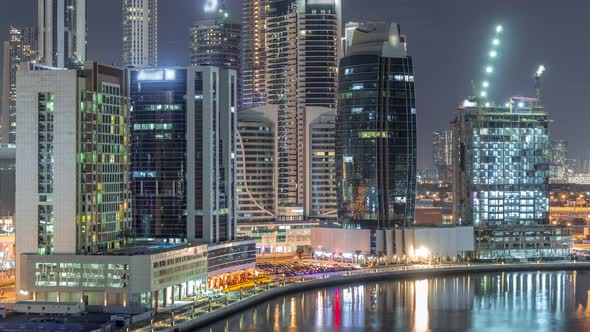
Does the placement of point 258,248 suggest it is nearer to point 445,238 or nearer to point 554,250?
point 445,238

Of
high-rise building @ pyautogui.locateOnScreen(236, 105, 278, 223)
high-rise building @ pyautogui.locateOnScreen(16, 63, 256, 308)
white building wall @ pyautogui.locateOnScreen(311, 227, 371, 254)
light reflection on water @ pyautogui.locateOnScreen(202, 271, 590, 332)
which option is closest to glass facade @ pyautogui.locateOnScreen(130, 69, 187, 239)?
high-rise building @ pyautogui.locateOnScreen(16, 63, 256, 308)

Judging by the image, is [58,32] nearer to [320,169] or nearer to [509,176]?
[320,169]

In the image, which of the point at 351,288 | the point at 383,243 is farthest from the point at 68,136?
the point at 383,243

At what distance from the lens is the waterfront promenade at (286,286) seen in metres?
65.6

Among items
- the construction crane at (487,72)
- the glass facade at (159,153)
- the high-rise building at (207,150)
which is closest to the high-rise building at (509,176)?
the construction crane at (487,72)

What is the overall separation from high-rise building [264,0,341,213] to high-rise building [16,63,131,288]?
6414 cm

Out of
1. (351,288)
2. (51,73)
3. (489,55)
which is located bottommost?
(351,288)

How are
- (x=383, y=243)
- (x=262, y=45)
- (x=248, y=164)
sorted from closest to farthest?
1. (x=383, y=243)
2. (x=248, y=164)
3. (x=262, y=45)

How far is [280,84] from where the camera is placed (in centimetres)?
14712

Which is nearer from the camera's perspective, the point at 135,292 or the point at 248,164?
the point at 135,292

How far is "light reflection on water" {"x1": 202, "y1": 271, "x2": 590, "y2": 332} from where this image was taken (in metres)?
69.4

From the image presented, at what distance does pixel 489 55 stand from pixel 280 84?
30.8 m

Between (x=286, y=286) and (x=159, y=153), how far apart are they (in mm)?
14391

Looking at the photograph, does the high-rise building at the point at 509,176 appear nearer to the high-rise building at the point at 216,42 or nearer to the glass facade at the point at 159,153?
the glass facade at the point at 159,153
